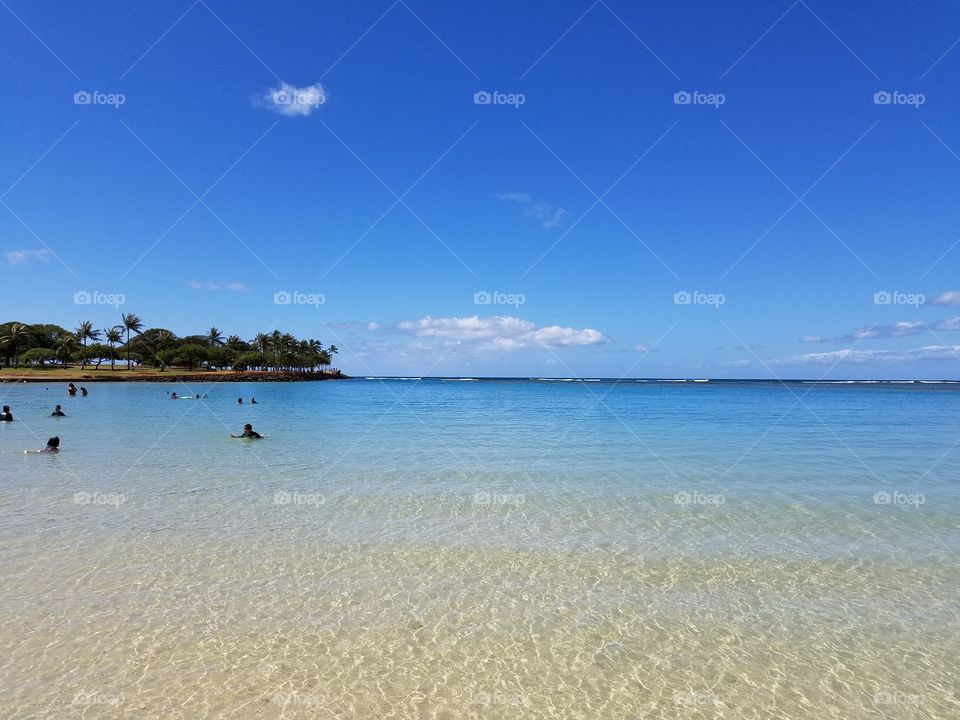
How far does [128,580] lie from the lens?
8.21 meters

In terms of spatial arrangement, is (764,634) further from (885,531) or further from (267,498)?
(267,498)

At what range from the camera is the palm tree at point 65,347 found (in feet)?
447

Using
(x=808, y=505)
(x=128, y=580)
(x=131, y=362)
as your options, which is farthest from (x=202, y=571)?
(x=131, y=362)

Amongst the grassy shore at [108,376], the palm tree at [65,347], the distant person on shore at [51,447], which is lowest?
the distant person on shore at [51,447]

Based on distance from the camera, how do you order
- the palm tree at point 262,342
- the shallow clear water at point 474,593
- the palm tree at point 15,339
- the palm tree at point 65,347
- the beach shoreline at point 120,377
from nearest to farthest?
the shallow clear water at point 474,593, the beach shoreline at point 120,377, the palm tree at point 15,339, the palm tree at point 65,347, the palm tree at point 262,342

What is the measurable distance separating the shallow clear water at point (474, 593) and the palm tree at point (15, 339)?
149698 millimetres

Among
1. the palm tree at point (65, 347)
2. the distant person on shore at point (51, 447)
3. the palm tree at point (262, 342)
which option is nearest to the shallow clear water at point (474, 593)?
the distant person on shore at point (51, 447)

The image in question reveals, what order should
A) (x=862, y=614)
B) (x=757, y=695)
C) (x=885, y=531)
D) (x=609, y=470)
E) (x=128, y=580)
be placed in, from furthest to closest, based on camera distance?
1. (x=609, y=470)
2. (x=885, y=531)
3. (x=128, y=580)
4. (x=862, y=614)
5. (x=757, y=695)

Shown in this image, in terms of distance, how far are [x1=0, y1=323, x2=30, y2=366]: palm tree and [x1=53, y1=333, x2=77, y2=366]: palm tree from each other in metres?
7.69

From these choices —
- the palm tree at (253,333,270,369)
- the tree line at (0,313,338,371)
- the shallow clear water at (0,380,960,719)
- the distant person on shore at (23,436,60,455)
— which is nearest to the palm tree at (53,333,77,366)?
the tree line at (0,313,338,371)

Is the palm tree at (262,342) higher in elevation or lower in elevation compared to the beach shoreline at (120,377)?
higher

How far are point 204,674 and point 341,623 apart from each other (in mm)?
1747

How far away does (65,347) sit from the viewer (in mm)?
136875

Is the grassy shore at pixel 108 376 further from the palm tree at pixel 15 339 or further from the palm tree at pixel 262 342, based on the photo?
the palm tree at pixel 262 342
